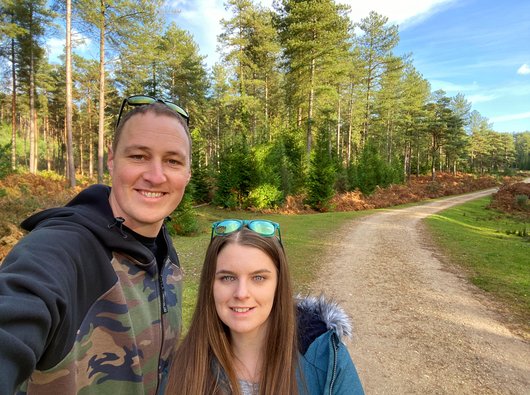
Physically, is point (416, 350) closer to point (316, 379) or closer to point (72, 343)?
point (316, 379)

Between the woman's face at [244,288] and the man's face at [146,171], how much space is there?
18.1 inches

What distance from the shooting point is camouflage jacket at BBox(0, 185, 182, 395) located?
89 cm

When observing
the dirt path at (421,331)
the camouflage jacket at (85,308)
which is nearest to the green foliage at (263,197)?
the dirt path at (421,331)

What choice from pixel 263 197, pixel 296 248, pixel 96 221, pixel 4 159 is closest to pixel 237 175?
pixel 263 197

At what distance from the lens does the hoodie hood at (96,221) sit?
1342 millimetres

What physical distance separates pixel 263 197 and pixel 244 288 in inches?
639

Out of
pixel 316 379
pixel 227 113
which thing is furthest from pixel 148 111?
pixel 227 113

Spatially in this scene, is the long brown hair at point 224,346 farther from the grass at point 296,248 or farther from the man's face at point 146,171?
the grass at point 296,248

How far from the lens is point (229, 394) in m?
1.55

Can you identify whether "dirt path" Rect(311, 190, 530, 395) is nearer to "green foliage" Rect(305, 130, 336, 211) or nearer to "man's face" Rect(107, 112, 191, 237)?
"man's face" Rect(107, 112, 191, 237)

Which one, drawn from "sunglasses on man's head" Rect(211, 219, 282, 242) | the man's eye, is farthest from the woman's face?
the man's eye

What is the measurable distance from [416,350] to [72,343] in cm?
435

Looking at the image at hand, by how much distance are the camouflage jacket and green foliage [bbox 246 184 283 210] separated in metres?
16.0

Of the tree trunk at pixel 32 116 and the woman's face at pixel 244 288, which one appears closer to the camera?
the woman's face at pixel 244 288
